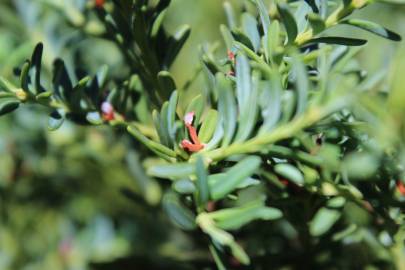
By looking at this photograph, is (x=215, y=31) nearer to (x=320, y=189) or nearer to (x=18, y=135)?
(x=18, y=135)

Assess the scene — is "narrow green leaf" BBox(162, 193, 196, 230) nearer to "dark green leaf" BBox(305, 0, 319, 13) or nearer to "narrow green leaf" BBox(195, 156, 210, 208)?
"narrow green leaf" BBox(195, 156, 210, 208)

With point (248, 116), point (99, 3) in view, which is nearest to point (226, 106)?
point (248, 116)

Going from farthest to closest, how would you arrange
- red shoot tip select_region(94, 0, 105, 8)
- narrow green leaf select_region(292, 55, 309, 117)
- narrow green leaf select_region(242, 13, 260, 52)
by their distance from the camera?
red shoot tip select_region(94, 0, 105, 8) → narrow green leaf select_region(242, 13, 260, 52) → narrow green leaf select_region(292, 55, 309, 117)

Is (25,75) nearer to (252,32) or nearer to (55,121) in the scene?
(55,121)

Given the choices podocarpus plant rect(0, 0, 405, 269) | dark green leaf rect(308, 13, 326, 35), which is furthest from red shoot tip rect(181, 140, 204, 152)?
dark green leaf rect(308, 13, 326, 35)

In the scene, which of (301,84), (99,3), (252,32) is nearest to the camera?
(301,84)

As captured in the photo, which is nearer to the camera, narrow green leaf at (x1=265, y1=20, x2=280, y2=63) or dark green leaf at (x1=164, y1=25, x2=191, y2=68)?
narrow green leaf at (x1=265, y1=20, x2=280, y2=63)
